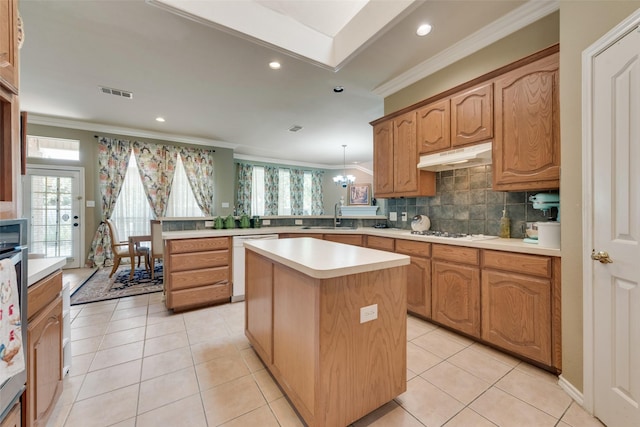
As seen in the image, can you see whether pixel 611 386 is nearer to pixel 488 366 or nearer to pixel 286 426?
pixel 488 366

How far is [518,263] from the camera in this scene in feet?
6.15

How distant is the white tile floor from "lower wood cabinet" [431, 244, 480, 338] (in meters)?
0.16

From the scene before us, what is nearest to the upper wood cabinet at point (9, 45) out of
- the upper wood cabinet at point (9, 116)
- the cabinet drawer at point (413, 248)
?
the upper wood cabinet at point (9, 116)

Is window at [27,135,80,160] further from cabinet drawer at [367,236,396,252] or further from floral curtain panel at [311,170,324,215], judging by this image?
floral curtain panel at [311,170,324,215]

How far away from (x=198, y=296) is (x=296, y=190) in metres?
6.01

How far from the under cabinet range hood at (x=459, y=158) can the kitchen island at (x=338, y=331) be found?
148cm

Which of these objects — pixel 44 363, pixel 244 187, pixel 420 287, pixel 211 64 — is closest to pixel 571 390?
pixel 420 287

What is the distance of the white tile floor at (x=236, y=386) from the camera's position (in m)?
1.40

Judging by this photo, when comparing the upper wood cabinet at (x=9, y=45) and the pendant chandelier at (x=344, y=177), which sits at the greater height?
the pendant chandelier at (x=344, y=177)

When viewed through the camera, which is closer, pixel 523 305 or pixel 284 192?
pixel 523 305

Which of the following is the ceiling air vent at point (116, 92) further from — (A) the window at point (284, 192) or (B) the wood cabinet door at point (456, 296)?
(A) the window at point (284, 192)

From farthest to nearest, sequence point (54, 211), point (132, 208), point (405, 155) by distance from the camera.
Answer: point (132, 208) < point (54, 211) < point (405, 155)

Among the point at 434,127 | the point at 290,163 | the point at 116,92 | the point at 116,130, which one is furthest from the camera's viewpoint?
the point at 290,163

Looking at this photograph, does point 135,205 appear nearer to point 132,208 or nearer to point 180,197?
point 132,208
